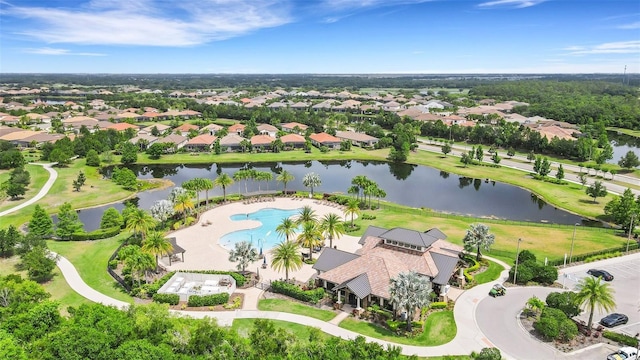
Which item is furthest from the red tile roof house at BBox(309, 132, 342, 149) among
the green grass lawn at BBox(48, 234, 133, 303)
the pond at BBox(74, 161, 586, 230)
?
the green grass lawn at BBox(48, 234, 133, 303)

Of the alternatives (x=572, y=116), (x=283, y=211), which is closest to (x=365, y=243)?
(x=283, y=211)

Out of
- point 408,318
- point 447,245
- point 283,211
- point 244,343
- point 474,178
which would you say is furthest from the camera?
point 474,178

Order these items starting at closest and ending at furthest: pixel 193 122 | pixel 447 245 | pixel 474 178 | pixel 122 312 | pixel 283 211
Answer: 1. pixel 122 312
2. pixel 447 245
3. pixel 283 211
4. pixel 474 178
5. pixel 193 122

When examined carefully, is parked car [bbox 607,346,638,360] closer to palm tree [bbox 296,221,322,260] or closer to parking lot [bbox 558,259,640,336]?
parking lot [bbox 558,259,640,336]

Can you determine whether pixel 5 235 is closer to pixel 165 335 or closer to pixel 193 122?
pixel 165 335

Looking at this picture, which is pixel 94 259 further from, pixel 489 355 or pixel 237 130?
pixel 237 130
